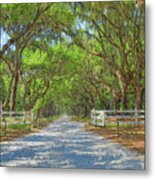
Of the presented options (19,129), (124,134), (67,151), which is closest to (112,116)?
(124,134)

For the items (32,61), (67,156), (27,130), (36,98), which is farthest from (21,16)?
(67,156)

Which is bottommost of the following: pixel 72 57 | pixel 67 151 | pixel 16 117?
pixel 67 151

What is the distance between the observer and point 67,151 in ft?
11.1

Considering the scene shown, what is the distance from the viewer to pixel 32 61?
11.3 ft

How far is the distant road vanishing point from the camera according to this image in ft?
10.9

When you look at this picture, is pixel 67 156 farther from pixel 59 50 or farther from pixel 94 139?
pixel 59 50

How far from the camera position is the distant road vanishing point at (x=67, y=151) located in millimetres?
3318

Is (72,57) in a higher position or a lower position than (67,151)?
higher

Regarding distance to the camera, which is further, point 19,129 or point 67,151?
point 19,129

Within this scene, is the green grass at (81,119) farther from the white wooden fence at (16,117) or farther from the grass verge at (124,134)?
the white wooden fence at (16,117)

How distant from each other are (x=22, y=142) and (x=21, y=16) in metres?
0.84

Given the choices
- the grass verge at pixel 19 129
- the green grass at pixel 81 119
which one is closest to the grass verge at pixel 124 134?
the green grass at pixel 81 119

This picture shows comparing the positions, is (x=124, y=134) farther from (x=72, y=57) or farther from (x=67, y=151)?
(x=72, y=57)

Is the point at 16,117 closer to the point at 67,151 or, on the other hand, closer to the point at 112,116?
the point at 67,151
